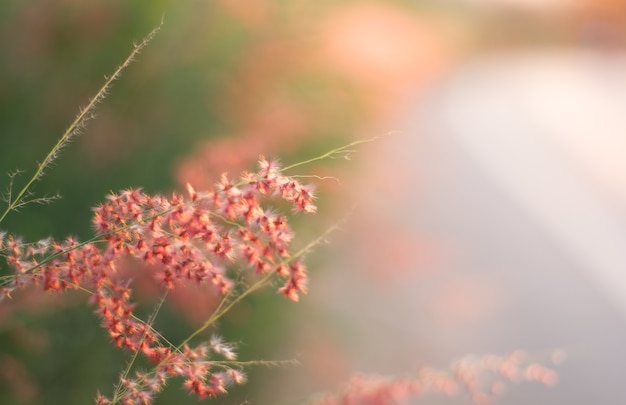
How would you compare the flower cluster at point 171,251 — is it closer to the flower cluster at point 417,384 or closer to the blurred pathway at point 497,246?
the flower cluster at point 417,384

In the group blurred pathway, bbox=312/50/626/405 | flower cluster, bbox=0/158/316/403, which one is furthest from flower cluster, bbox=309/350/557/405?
blurred pathway, bbox=312/50/626/405

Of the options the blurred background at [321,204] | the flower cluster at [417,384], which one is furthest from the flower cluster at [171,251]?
the flower cluster at [417,384]

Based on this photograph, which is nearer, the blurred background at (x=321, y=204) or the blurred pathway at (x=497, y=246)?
the blurred background at (x=321, y=204)

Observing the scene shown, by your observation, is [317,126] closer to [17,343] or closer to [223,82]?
[223,82]

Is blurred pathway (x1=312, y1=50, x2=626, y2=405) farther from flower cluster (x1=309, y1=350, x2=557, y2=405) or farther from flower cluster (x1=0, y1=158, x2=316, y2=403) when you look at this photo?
flower cluster (x1=0, y1=158, x2=316, y2=403)

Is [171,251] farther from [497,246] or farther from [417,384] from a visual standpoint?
[497,246]

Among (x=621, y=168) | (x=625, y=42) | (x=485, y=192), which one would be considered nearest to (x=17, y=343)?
(x=485, y=192)
